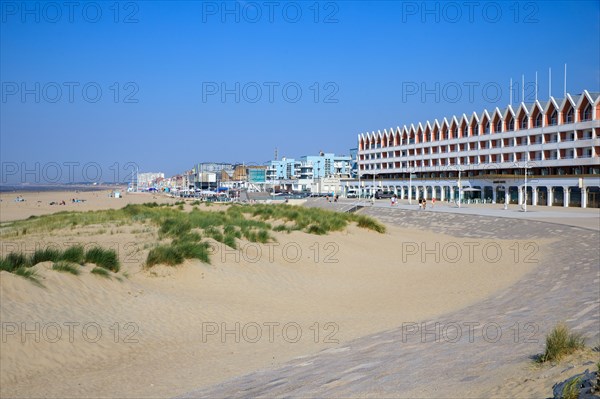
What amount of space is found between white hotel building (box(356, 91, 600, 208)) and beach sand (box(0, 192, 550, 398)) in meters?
32.5

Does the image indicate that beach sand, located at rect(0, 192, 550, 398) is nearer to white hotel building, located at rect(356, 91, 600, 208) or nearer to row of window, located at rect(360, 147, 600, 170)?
white hotel building, located at rect(356, 91, 600, 208)

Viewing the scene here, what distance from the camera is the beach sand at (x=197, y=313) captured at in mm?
7746

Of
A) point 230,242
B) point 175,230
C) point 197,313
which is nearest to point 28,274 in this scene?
point 197,313

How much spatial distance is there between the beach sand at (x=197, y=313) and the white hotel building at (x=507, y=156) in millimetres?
32529

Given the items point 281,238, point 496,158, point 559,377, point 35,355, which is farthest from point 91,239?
point 496,158

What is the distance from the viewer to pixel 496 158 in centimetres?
6862

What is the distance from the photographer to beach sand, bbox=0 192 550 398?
775 cm

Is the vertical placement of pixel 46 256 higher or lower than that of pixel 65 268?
higher

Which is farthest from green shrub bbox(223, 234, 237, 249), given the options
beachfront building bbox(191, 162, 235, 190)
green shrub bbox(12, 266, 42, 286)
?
beachfront building bbox(191, 162, 235, 190)

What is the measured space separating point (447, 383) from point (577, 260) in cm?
1507

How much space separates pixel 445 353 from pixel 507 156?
6411cm

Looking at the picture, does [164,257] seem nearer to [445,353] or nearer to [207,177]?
[445,353]

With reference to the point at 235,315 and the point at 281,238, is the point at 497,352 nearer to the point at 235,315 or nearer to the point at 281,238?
the point at 235,315

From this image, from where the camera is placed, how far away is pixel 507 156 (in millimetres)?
A: 66188
